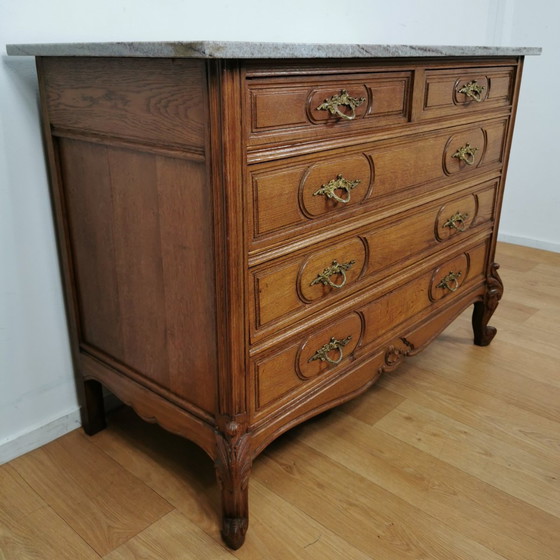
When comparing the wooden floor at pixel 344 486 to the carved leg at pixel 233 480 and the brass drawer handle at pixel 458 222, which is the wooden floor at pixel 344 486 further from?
the brass drawer handle at pixel 458 222

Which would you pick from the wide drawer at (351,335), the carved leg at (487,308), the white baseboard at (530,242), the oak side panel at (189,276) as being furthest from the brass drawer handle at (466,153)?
the white baseboard at (530,242)

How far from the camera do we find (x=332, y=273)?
4.72ft

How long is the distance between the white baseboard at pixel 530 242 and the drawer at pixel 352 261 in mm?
1576

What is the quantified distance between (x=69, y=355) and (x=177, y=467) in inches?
17.7

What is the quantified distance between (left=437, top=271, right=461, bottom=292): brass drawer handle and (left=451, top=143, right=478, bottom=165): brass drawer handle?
366 millimetres

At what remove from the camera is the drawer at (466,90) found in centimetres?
161

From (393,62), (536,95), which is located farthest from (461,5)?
(393,62)

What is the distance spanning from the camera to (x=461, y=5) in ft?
9.66

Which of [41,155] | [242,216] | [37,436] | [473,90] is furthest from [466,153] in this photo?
[37,436]

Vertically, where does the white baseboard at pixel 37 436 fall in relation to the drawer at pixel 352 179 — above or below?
below

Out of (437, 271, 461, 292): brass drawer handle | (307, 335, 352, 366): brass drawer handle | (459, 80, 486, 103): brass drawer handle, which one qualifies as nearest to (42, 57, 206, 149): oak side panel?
(307, 335, 352, 366): brass drawer handle

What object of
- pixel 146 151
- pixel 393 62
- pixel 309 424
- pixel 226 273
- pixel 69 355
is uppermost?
pixel 393 62

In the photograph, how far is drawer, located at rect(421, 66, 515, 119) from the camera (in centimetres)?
161

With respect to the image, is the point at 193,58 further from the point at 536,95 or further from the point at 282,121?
the point at 536,95
